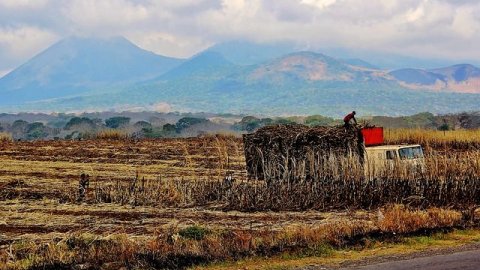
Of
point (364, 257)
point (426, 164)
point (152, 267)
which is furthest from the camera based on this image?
point (426, 164)

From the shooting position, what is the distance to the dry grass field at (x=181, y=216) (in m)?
13.2

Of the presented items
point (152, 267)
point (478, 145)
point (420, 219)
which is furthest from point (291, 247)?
point (478, 145)

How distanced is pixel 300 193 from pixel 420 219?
192 inches

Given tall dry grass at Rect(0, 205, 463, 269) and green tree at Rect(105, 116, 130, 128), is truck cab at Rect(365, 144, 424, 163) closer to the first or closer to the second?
tall dry grass at Rect(0, 205, 463, 269)

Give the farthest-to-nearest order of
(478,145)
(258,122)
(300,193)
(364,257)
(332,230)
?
(258,122), (478,145), (300,193), (332,230), (364,257)

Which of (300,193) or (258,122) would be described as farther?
(258,122)

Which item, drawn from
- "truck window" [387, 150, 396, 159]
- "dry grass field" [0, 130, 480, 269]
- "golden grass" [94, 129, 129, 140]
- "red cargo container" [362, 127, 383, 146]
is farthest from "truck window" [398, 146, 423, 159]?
"golden grass" [94, 129, 129, 140]

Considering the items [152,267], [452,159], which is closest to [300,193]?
[452,159]

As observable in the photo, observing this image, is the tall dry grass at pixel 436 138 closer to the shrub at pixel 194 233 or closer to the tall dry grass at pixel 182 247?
the tall dry grass at pixel 182 247

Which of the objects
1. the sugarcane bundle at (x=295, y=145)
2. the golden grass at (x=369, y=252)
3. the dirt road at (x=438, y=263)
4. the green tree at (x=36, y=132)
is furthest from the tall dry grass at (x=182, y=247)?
the green tree at (x=36, y=132)

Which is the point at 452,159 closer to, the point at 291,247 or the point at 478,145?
the point at 291,247

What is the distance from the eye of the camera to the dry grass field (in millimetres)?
13227

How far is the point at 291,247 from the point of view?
13.9m

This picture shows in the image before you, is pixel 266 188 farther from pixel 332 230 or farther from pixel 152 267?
pixel 152 267
